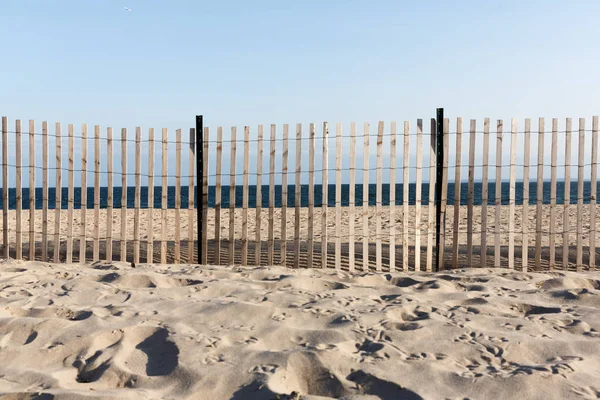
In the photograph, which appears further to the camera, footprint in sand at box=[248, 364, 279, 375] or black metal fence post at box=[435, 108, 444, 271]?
black metal fence post at box=[435, 108, 444, 271]

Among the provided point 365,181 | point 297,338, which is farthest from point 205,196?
point 297,338

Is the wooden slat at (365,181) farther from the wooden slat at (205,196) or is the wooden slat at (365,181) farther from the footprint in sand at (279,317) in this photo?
the footprint in sand at (279,317)

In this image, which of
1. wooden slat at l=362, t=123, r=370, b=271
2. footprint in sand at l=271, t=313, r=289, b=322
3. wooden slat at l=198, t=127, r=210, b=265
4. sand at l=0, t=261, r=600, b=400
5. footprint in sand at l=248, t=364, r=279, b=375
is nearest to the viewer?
sand at l=0, t=261, r=600, b=400

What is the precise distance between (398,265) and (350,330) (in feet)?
11.9

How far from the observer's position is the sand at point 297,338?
2805mm

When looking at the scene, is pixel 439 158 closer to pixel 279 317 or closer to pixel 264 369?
pixel 279 317

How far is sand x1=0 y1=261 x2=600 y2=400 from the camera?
9.20 ft

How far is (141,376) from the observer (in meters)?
2.98

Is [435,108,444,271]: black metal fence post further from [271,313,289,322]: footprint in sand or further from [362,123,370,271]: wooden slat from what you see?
[271,313,289,322]: footprint in sand

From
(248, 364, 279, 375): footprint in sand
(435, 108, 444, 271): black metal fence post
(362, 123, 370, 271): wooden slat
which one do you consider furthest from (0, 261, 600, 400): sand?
(435, 108, 444, 271): black metal fence post

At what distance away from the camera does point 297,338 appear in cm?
344

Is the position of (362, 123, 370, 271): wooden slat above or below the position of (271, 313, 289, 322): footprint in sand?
above

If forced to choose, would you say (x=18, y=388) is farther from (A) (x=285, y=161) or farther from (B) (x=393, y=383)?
(A) (x=285, y=161)

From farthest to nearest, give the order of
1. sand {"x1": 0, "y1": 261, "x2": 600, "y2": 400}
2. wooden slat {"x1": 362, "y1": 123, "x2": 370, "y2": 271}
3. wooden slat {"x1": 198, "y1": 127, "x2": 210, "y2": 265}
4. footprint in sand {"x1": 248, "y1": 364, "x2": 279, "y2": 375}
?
wooden slat {"x1": 198, "y1": 127, "x2": 210, "y2": 265} < wooden slat {"x1": 362, "y1": 123, "x2": 370, "y2": 271} < footprint in sand {"x1": 248, "y1": 364, "x2": 279, "y2": 375} < sand {"x1": 0, "y1": 261, "x2": 600, "y2": 400}
